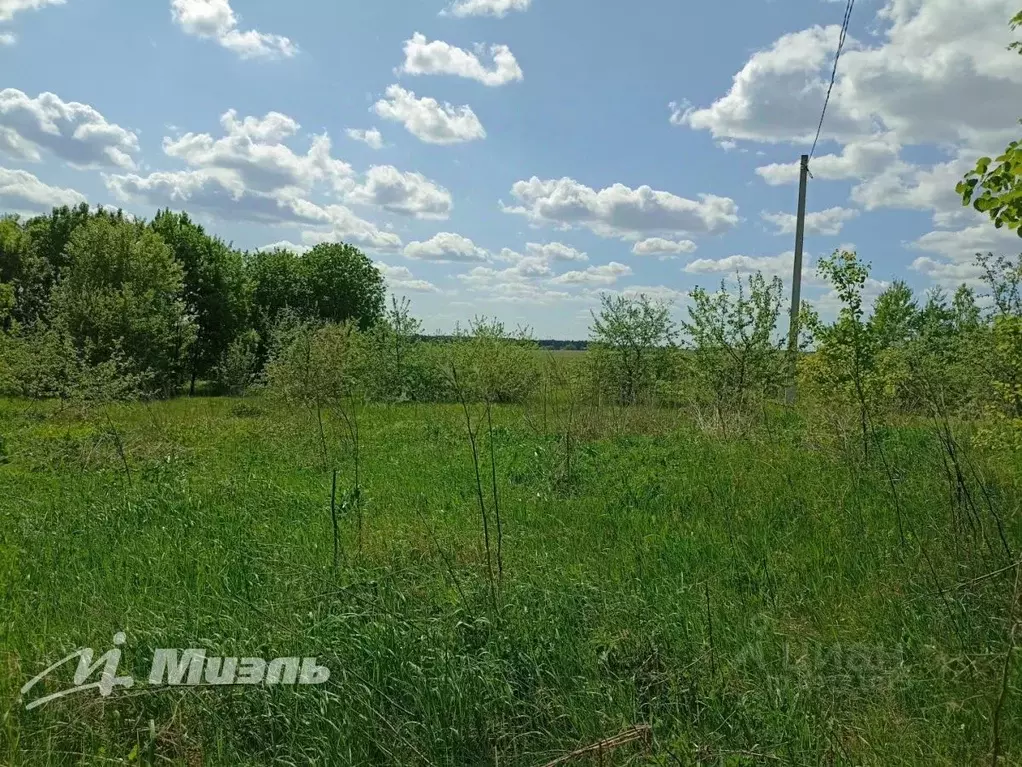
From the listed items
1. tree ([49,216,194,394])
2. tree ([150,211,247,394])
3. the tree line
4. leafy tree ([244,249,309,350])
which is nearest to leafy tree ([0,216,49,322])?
the tree line

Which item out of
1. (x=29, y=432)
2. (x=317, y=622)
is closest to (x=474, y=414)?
(x=29, y=432)

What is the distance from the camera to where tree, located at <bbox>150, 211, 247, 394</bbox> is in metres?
36.3

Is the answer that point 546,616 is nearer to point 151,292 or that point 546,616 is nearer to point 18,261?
point 151,292

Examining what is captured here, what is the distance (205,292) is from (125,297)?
1203 cm

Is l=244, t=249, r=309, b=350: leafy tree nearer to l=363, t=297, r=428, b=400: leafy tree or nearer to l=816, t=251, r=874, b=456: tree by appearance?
l=363, t=297, r=428, b=400: leafy tree

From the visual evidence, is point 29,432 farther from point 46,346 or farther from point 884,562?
point 884,562

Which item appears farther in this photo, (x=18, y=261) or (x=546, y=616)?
(x=18, y=261)

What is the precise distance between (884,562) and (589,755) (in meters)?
2.76

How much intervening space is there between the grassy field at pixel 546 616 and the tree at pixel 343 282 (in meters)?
43.3

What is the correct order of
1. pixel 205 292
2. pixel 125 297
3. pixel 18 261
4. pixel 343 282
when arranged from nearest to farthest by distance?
pixel 125 297 → pixel 18 261 → pixel 205 292 → pixel 343 282

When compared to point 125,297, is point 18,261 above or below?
above

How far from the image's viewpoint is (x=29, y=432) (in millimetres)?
10977

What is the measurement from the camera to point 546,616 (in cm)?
348

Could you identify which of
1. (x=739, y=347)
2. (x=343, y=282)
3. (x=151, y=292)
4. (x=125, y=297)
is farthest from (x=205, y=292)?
(x=739, y=347)
